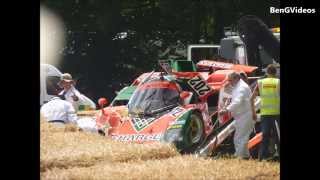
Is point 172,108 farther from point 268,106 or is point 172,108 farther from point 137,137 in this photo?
point 268,106

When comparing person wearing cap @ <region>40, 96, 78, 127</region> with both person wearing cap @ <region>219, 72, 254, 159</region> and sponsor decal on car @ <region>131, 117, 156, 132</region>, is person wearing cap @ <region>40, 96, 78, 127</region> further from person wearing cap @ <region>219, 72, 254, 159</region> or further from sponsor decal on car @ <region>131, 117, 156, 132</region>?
person wearing cap @ <region>219, 72, 254, 159</region>

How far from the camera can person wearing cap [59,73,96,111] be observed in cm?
853

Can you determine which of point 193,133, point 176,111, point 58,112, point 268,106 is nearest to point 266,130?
point 268,106

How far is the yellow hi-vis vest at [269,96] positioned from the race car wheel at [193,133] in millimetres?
716

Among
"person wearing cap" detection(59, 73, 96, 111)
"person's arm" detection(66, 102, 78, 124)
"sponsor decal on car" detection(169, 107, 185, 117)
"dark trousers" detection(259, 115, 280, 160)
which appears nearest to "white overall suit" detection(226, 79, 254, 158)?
"dark trousers" detection(259, 115, 280, 160)


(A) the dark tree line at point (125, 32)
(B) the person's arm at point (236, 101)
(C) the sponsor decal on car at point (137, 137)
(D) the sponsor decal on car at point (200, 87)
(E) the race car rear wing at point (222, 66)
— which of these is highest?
(A) the dark tree line at point (125, 32)

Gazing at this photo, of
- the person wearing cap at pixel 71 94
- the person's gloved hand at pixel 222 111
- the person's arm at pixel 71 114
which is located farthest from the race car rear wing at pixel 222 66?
the person's arm at pixel 71 114

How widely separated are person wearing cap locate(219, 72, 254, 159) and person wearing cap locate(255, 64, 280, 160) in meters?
0.14

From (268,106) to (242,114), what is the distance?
1.00 ft

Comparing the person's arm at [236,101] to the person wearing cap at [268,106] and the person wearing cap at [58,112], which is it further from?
the person wearing cap at [58,112]

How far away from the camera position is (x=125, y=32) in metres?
8.62

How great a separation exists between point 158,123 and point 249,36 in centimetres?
143

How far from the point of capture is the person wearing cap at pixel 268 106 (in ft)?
27.8
